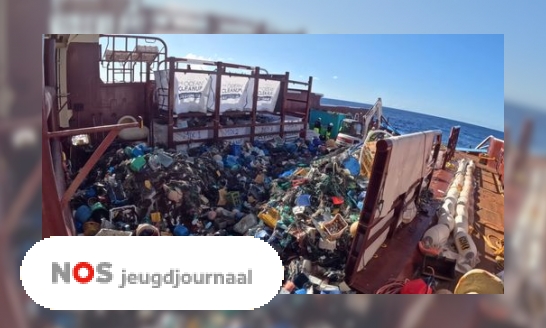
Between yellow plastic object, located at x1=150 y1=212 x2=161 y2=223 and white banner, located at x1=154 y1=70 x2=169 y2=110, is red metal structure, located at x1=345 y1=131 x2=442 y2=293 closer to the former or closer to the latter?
yellow plastic object, located at x1=150 y1=212 x2=161 y2=223

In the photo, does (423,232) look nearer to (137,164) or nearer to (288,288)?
(288,288)

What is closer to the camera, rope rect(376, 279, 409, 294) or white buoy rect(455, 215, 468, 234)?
rope rect(376, 279, 409, 294)

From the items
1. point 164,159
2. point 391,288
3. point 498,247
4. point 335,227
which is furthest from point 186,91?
point 498,247

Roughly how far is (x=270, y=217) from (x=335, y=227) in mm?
444

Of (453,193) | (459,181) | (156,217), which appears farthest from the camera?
(459,181)

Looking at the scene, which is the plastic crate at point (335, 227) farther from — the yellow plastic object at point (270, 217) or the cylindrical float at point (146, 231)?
the cylindrical float at point (146, 231)

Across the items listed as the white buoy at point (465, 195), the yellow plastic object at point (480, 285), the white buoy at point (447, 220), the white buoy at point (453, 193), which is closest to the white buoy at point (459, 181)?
the white buoy at point (453, 193)

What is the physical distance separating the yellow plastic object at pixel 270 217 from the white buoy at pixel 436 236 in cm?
95

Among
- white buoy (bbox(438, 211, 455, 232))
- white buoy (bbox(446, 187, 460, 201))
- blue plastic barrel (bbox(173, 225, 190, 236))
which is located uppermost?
white buoy (bbox(446, 187, 460, 201))

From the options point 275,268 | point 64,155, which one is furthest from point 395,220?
point 64,155

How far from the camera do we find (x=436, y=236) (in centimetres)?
206

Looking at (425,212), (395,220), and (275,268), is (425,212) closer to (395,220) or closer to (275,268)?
(395,220)

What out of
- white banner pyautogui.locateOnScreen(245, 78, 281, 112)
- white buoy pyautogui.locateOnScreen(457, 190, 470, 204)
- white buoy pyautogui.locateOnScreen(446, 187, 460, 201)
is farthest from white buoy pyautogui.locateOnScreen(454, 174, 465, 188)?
white banner pyautogui.locateOnScreen(245, 78, 281, 112)

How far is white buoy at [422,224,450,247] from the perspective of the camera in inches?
80.6
